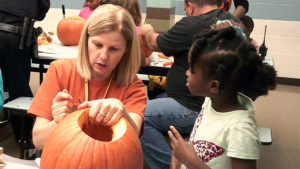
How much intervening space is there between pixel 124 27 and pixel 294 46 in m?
4.34

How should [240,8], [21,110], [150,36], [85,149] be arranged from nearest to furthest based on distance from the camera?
1. [85,149]
2. [21,110]
3. [150,36]
4. [240,8]

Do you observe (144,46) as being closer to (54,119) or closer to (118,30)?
(118,30)

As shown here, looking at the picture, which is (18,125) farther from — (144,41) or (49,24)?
(49,24)

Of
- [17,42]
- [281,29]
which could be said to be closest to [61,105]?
[17,42]

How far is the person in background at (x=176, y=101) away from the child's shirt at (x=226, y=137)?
75cm

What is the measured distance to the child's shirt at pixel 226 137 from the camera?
3.19ft

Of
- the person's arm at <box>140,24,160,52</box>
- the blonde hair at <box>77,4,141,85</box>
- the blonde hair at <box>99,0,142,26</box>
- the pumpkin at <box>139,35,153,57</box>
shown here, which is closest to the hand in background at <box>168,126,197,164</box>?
the blonde hair at <box>77,4,141,85</box>

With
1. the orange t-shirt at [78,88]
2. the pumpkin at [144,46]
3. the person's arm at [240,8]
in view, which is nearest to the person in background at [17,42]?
the pumpkin at [144,46]

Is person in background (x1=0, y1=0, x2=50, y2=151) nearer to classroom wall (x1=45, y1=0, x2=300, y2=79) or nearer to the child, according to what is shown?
the child

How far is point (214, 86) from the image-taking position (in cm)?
106

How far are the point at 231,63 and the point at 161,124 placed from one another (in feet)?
3.39

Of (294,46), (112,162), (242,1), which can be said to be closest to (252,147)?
(112,162)

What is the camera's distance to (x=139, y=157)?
852mm

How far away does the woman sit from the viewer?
1219 mm
